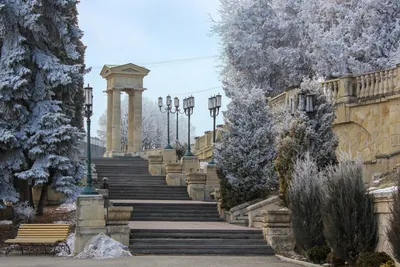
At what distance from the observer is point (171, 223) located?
2466 cm

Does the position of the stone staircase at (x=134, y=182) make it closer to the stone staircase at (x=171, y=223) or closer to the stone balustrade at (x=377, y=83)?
the stone staircase at (x=171, y=223)

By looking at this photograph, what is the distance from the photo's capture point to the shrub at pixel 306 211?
18.5m

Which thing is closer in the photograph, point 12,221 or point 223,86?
point 12,221

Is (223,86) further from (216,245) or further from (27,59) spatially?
(216,245)

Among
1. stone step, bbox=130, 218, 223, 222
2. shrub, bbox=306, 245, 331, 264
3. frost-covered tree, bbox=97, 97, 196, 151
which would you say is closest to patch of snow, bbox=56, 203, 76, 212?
stone step, bbox=130, 218, 223, 222

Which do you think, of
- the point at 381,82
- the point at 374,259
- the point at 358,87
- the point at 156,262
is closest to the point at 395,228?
the point at 374,259

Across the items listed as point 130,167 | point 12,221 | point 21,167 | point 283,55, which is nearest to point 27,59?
point 21,167

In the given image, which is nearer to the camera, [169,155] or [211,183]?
[211,183]

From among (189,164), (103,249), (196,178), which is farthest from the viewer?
(189,164)

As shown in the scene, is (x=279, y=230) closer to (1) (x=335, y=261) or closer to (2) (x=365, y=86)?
(1) (x=335, y=261)

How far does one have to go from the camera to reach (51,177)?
2467 cm

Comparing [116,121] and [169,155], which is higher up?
[116,121]

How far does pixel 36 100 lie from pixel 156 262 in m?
9.37

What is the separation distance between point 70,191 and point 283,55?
68.3 ft
